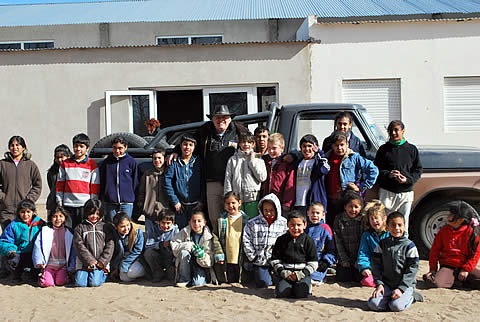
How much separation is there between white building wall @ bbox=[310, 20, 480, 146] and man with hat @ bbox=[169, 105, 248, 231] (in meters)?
6.71

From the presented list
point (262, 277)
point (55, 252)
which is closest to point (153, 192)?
point (55, 252)

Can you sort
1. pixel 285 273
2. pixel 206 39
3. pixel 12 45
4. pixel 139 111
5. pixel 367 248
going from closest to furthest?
pixel 285 273
pixel 367 248
pixel 139 111
pixel 206 39
pixel 12 45

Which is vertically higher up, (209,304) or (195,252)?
(195,252)

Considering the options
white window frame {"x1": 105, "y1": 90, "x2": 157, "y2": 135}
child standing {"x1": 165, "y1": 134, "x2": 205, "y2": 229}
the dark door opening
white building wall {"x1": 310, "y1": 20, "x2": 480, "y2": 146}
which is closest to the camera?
child standing {"x1": 165, "y1": 134, "x2": 205, "y2": 229}

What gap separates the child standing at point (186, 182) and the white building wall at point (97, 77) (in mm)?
6499

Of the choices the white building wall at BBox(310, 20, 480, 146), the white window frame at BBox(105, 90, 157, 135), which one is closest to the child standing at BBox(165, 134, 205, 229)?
the white window frame at BBox(105, 90, 157, 135)

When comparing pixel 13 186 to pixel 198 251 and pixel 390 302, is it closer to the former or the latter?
pixel 198 251

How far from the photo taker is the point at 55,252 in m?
5.57

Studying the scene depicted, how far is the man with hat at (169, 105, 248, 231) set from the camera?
Result: 5.68 meters

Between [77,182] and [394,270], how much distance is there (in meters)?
3.59

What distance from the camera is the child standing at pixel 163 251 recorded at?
18.5 ft

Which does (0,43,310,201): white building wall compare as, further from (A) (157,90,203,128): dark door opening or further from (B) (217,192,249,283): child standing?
(B) (217,192,249,283): child standing

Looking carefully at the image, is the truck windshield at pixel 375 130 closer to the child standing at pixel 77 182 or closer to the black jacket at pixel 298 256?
the black jacket at pixel 298 256

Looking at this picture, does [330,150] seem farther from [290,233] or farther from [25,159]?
[25,159]
